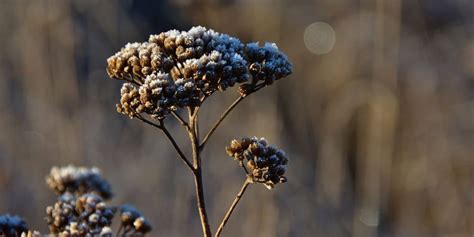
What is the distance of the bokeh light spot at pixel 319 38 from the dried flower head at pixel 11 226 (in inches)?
309

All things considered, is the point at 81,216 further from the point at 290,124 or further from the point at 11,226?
the point at 290,124

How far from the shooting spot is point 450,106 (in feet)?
27.0

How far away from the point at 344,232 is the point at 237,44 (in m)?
5.04

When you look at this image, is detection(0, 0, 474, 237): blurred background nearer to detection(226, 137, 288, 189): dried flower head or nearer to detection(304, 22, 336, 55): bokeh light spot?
detection(304, 22, 336, 55): bokeh light spot

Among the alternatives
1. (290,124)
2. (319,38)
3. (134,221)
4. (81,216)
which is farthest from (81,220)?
(319,38)

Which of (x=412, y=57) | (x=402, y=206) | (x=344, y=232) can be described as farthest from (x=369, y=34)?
(x=344, y=232)

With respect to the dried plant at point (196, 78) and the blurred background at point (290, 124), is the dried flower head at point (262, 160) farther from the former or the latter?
the blurred background at point (290, 124)

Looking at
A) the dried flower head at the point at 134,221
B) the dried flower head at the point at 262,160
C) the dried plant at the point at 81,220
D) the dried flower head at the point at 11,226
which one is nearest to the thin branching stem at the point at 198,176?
the dried flower head at the point at 262,160

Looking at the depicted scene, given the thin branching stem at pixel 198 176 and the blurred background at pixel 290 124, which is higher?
the blurred background at pixel 290 124

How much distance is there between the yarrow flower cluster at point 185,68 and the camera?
1888mm

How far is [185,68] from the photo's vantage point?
1943mm

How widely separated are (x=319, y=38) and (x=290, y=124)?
154 cm

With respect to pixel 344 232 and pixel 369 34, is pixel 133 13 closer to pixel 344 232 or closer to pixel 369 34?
pixel 369 34

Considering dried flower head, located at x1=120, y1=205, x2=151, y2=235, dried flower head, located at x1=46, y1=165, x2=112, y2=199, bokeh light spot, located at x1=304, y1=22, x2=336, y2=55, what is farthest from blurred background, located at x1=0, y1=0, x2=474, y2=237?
dried flower head, located at x1=120, y1=205, x2=151, y2=235
